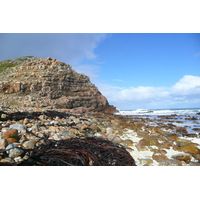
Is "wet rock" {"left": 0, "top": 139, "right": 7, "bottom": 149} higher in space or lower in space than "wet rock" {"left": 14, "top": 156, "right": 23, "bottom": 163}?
higher

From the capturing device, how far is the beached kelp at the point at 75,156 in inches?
108

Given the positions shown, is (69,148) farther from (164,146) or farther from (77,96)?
(77,96)

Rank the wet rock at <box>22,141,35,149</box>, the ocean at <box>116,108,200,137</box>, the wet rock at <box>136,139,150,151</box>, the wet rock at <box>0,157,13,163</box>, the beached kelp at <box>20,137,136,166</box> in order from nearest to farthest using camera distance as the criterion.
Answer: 1. the wet rock at <box>0,157,13,163</box>
2. the beached kelp at <box>20,137,136,166</box>
3. the wet rock at <box>22,141,35,149</box>
4. the wet rock at <box>136,139,150,151</box>
5. the ocean at <box>116,108,200,137</box>

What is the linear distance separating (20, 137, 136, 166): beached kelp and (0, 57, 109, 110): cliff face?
46.6 feet

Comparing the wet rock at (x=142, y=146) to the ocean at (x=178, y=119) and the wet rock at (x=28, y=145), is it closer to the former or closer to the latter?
the wet rock at (x=28, y=145)

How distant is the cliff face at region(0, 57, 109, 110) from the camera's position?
1889cm

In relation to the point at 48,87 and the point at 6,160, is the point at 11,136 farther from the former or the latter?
the point at 48,87

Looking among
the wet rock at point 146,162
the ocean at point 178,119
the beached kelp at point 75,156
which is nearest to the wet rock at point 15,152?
the beached kelp at point 75,156

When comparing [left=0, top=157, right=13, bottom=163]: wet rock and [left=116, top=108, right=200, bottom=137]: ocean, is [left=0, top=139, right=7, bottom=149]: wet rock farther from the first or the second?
[left=116, top=108, right=200, bottom=137]: ocean

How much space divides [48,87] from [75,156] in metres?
19.6

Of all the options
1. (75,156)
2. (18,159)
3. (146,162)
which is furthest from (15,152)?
(146,162)

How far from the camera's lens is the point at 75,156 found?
2939mm

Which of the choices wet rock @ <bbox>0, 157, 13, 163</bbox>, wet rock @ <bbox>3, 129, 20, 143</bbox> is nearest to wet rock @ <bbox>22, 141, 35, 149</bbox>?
wet rock @ <bbox>3, 129, 20, 143</bbox>
